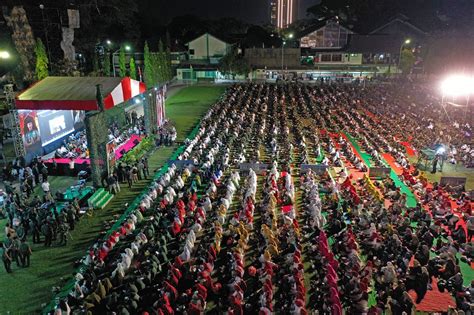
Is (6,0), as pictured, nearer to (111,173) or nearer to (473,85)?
(111,173)

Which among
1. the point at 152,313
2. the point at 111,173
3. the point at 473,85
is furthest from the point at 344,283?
the point at 473,85

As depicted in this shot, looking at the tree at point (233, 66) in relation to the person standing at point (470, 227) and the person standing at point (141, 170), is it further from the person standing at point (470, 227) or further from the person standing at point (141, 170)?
the person standing at point (470, 227)

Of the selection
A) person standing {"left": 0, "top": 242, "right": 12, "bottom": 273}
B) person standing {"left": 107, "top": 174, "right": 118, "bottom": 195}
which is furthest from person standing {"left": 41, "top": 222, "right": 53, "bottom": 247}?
→ person standing {"left": 107, "top": 174, "right": 118, "bottom": 195}

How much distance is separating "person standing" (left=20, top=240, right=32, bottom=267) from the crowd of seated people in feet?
6.68

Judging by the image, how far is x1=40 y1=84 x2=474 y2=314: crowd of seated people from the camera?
1038 cm

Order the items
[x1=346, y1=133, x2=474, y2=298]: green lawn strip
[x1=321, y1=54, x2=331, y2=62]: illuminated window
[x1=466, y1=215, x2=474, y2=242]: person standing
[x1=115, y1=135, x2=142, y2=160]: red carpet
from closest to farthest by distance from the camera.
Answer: [x1=346, y1=133, x2=474, y2=298]: green lawn strip → [x1=466, y1=215, x2=474, y2=242]: person standing → [x1=115, y1=135, x2=142, y2=160]: red carpet → [x1=321, y1=54, x2=331, y2=62]: illuminated window

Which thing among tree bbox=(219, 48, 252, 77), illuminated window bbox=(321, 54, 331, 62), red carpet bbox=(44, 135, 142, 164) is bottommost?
red carpet bbox=(44, 135, 142, 164)

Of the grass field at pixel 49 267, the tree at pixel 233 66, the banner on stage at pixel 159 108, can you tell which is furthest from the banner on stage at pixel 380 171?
the tree at pixel 233 66

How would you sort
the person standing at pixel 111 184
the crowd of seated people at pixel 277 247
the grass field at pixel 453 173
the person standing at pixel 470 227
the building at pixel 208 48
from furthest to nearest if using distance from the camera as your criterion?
the building at pixel 208 48
the grass field at pixel 453 173
the person standing at pixel 111 184
the person standing at pixel 470 227
the crowd of seated people at pixel 277 247

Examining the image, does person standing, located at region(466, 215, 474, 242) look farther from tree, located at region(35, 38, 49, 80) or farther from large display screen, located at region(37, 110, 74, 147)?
tree, located at region(35, 38, 49, 80)

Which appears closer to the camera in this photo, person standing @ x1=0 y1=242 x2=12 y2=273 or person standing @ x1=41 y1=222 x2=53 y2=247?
person standing @ x1=0 y1=242 x2=12 y2=273

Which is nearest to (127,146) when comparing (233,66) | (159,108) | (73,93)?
(73,93)

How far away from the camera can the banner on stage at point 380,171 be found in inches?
789

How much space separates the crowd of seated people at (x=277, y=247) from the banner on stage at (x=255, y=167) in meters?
0.11
